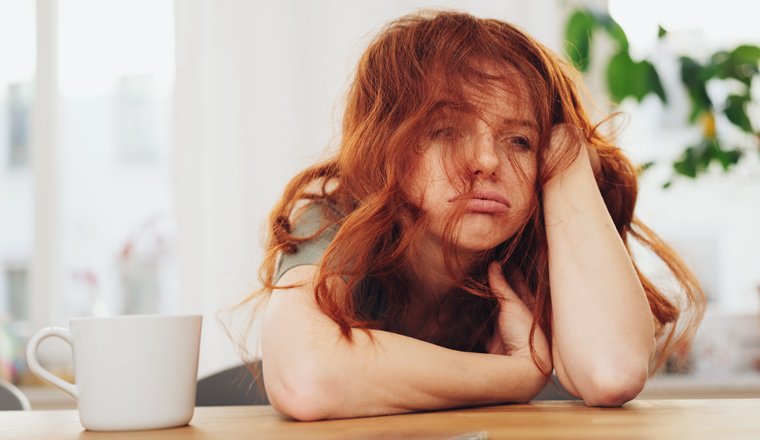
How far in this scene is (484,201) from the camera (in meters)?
0.75

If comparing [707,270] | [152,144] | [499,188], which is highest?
[499,188]

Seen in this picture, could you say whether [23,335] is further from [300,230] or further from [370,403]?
[370,403]

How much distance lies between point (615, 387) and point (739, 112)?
4.47 ft

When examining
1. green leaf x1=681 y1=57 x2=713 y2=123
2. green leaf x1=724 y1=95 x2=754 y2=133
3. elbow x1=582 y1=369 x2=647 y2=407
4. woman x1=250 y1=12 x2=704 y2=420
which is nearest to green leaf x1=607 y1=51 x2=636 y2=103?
green leaf x1=681 y1=57 x2=713 y2=123

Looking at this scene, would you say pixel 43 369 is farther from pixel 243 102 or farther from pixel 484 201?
pixel 243 102

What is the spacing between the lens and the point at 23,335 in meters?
2.23

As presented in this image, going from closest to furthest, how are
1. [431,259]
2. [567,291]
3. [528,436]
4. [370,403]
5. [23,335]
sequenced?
[528,436] → [370,403] → [567,291] → [431,259] → [23,335]

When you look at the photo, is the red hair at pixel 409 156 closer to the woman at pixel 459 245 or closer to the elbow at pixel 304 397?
the woman at pixel 459 245

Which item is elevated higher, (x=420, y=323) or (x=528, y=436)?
(x=528, y=436)

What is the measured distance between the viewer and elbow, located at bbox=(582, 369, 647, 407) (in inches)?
25.1

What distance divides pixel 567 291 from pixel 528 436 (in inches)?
12.4

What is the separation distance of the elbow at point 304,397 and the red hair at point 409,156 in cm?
Result: 11

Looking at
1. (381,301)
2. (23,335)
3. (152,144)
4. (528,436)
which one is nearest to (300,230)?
(381,301)

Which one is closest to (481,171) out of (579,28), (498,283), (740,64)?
(498,283)
